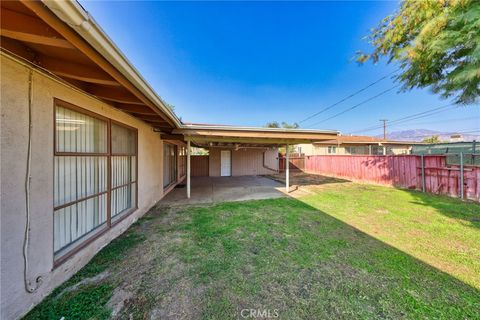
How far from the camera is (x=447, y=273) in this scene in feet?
7.56

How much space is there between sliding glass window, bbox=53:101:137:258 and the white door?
947 cm

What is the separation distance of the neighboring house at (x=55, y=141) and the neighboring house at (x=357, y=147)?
1780 centimetres

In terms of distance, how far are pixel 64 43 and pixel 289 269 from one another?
3.35m

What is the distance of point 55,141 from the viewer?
6.72ft

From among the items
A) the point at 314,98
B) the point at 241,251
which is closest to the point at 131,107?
the point at 241,251

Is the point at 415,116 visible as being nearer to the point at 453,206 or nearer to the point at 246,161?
the point at 246,161

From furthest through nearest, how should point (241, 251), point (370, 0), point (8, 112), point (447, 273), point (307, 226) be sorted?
1. point (370, 0)
2. point (307, 226)
3. point (241, 251)
4. point (447, 273)
5. point (8, 112)

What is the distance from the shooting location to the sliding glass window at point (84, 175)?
7.16 ft

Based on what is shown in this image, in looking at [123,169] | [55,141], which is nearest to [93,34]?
[55,141]

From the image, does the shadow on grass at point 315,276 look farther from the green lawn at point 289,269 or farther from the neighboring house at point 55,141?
the neighboring house at point 55,141

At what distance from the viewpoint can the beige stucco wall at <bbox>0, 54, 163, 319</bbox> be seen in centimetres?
150

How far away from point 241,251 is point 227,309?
112 cm

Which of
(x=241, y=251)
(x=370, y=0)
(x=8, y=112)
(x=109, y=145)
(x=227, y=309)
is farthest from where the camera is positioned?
(x=370, y=0)

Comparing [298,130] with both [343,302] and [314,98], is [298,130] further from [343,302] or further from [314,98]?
[314,98]
